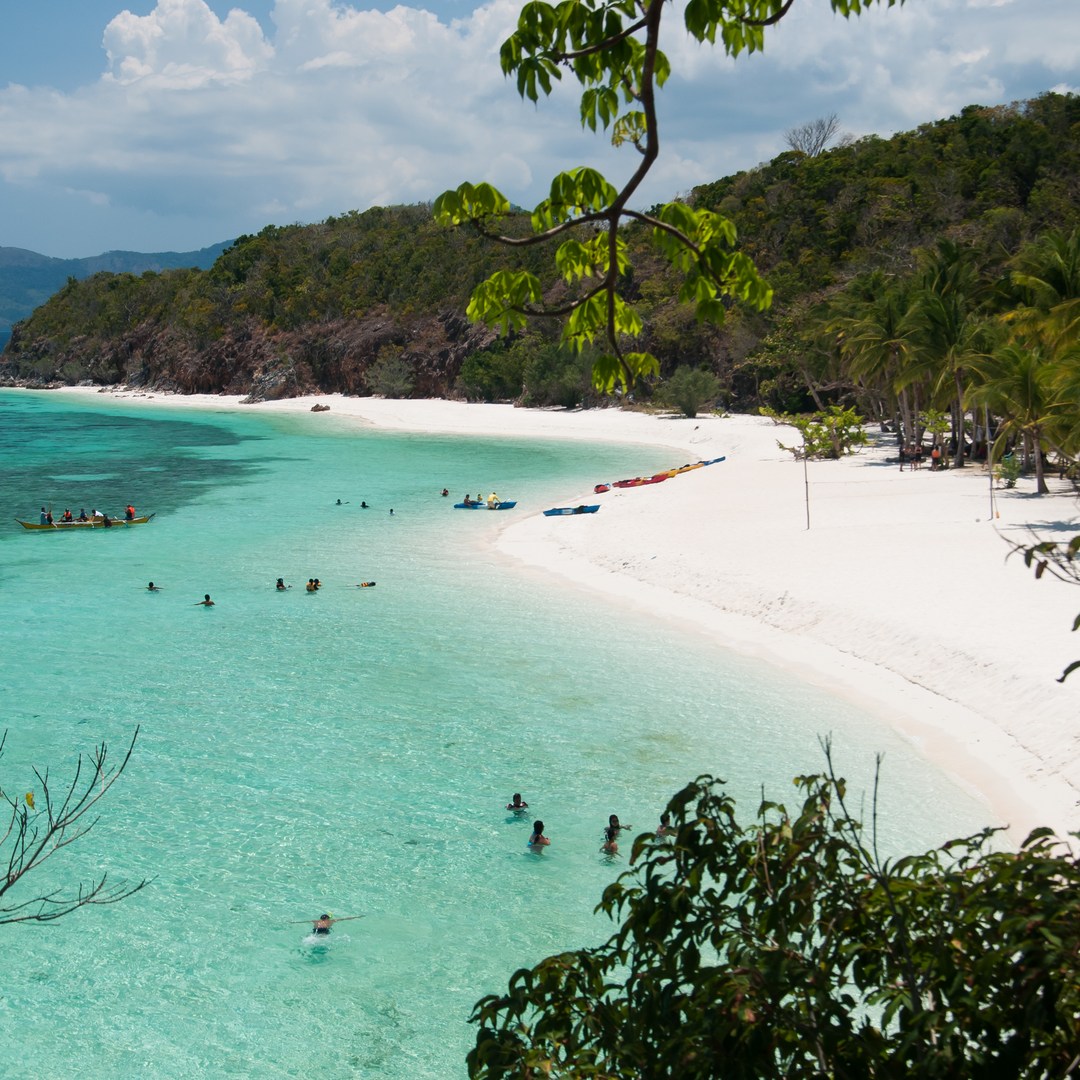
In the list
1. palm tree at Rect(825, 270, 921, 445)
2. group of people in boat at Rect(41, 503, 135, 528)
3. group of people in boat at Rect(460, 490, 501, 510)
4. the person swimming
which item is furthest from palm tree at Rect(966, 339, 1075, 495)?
group of people in boat at Rect(41, 503, 135, 528)

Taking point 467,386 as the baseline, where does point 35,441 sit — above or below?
below

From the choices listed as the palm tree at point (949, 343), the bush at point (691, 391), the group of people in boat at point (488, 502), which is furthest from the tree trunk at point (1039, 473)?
the bush at point (691, 391)

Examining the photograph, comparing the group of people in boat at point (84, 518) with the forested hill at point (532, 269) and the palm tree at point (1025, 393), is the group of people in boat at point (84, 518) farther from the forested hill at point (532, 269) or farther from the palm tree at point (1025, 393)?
the palm tree at point (1025, 393)

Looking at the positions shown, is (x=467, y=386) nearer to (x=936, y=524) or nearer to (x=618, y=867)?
(x=936, y=524)

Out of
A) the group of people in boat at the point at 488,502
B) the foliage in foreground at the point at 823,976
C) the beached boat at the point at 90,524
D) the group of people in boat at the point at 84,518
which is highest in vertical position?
the foliage in foreground at the point at 823,976

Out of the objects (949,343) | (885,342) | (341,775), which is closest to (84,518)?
(341,775)

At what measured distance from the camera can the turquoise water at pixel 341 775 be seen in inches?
401

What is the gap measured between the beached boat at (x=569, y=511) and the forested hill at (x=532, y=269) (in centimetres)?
907

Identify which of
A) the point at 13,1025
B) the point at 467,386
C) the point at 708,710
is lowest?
the point at 13,1025

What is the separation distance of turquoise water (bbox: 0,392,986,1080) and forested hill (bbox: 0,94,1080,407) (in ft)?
69.2

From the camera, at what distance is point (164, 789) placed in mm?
14930

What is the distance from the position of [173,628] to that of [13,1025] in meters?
14.1

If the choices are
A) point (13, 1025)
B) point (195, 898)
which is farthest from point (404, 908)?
point (13, 1025)

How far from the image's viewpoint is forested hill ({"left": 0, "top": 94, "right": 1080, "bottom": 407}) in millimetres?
65438
